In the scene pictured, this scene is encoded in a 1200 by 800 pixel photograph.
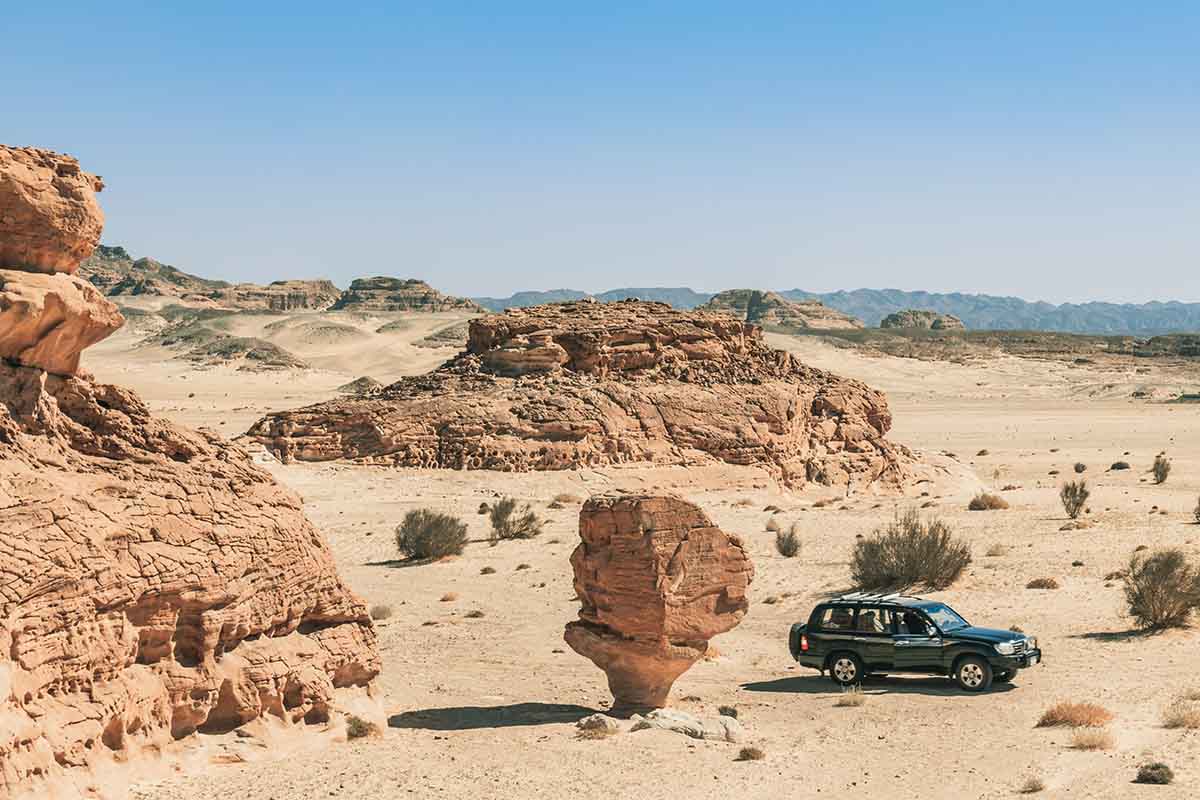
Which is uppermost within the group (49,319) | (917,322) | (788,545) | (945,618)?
(917,322)

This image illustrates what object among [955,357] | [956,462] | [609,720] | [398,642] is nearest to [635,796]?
[609,720]

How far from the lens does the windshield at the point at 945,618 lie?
51.9 feet

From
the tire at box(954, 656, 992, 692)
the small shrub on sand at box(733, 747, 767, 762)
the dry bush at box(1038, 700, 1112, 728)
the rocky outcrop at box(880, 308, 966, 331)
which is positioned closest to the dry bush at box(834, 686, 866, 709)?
the tire at box(954, 656, 992, 692)

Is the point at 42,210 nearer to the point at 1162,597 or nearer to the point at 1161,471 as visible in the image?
the point at 1162,597

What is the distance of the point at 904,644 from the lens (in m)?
15.7

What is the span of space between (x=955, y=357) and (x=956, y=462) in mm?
77668

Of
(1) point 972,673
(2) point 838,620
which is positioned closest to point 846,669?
(2) point 838,620

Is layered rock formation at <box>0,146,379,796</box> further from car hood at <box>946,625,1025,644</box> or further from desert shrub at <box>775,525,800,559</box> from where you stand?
desert shrub at <box>775,525,800,559</box>

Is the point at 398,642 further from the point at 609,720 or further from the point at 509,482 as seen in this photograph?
the point at 509,482

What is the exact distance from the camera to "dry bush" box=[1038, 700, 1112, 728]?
13602 millimetres

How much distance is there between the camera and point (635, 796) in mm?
11062

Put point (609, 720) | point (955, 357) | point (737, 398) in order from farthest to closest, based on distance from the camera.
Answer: point (955, 357), point (737, 398), point (609, 720)

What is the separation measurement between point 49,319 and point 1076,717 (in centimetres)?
1046

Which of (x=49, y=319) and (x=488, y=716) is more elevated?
(x=49, y=319)
